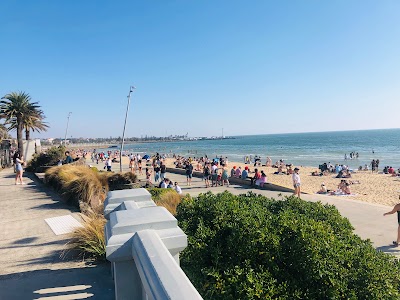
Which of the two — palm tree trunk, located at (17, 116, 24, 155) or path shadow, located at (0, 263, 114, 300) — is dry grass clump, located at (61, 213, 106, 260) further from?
palm tree trunk, located at (17, 116, 24, 155)

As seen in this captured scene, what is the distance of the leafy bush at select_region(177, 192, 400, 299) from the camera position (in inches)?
108

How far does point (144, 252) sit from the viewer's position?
5.12ft

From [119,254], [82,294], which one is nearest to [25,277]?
[82,294]

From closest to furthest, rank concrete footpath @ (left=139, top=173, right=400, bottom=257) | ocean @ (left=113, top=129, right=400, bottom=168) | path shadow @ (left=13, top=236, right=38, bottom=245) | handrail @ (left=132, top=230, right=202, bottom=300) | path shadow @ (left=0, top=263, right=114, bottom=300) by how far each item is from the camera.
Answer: handrail @ (left=132, top=230, right=202, bottom=300), path shadow @ (left=0, top=263, right=114, bottom=300), path shadow @ (left=13, top=236, right=38, bottom=245), concrete footpath @ (left=139, top=173, right=400, bottom=257), ocean @ (left=113, top=129, right=400, bottom=168)

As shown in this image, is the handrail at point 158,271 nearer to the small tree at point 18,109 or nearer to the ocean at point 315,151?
the small tree at point 18,109

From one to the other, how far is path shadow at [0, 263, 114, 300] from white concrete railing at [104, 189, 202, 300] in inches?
76.6

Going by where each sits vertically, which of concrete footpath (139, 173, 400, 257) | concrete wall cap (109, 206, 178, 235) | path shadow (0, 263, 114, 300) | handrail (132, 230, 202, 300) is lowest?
concrete footpath (139, 173, 400, 257)

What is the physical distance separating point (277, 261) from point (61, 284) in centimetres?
268

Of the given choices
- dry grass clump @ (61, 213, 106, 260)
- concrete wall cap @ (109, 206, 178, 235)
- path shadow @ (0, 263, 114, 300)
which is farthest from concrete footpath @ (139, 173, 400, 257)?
concrete wall cap @ (109, 206, 178, 235)

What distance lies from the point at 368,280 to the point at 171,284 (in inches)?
92.2

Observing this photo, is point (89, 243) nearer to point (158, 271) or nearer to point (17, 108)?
point (158, 271)

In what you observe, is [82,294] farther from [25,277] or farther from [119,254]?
[119,254]

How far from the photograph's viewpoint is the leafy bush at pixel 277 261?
274 centimetres

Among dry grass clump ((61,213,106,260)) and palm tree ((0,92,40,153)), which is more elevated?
palm tree ((0,92,40,153))
